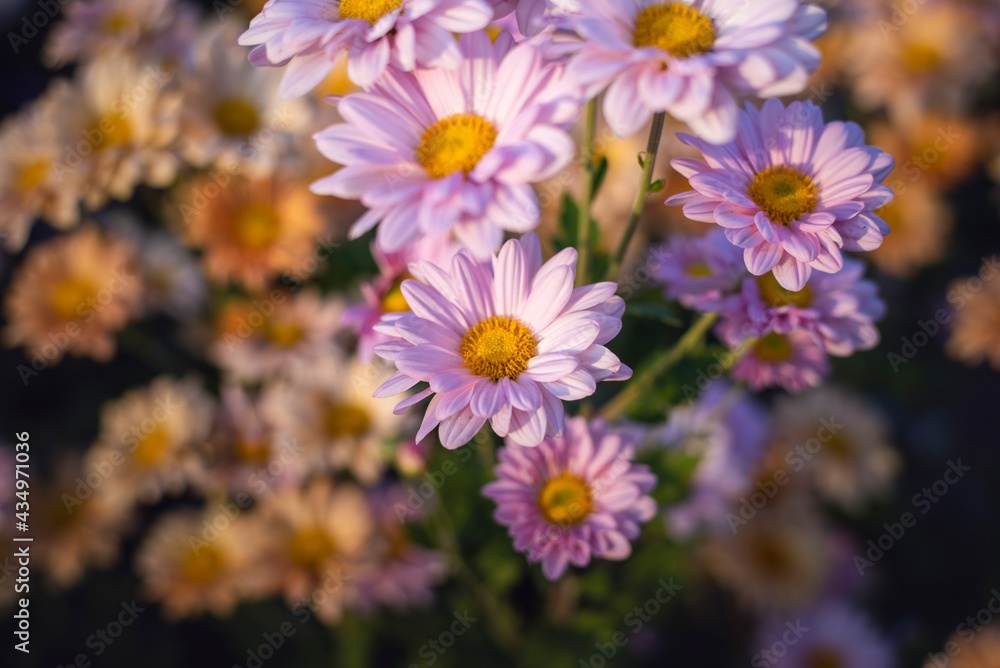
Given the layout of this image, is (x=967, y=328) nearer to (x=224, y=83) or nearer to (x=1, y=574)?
(x=224, y=83)

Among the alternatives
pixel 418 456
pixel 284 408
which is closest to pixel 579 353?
pixel 418 456

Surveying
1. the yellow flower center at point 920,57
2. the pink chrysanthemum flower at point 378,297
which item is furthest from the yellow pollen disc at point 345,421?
the yellow flower center at point 920,57

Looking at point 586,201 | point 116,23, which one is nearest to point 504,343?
point 586,201

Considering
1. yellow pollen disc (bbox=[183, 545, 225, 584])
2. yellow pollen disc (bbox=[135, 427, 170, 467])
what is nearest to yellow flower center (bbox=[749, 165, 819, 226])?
yellow pollen disc (bbox=[135, 427, 170, 467])

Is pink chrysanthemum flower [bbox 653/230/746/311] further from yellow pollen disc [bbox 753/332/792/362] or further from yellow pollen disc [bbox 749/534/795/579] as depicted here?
yellow pollen disc [bbox 749/534/795/579]

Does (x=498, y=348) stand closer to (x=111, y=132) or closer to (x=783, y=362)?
(x=783, y=362)

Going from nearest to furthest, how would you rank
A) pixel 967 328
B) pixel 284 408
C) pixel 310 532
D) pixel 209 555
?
pixel 284 408 → pixel 310 532 → pixel 209 555 → pixel 967 328
